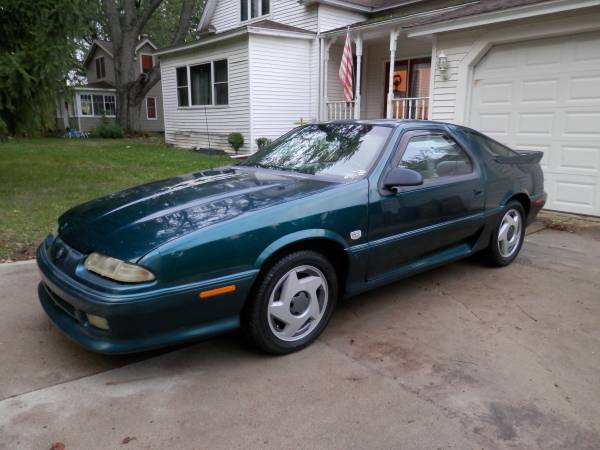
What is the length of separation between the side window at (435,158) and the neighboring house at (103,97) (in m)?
28.9

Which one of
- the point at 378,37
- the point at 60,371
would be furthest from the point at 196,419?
the point at 378,37

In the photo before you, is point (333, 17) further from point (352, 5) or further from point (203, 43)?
point (203, 43)

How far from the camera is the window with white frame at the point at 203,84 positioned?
1510cm

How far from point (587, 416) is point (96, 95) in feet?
112

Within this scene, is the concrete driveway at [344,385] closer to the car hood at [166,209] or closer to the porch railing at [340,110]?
the car hood at [166,209]

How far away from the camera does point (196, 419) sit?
250cm

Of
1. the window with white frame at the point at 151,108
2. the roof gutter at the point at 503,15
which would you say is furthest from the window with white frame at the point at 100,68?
the roof gutter at the point at 503,15

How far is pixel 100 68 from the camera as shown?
3531 cm

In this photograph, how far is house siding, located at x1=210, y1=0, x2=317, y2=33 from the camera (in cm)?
1441

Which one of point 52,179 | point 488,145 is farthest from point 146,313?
point 52,179

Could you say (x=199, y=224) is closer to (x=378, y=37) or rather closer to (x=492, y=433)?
(x=492, y=433)

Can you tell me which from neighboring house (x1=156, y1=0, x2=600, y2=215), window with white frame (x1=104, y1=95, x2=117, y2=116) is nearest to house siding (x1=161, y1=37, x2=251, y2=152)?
neighboring house (x1=156, y1=0, x2=600, y2=215)

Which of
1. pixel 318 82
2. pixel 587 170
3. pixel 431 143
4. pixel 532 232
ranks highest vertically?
pixel 318 82

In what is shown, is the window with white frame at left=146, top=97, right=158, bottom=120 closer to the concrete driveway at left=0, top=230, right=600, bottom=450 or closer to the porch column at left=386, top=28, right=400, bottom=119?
the porch column at left=386, top=28, right=400, bottom=119
